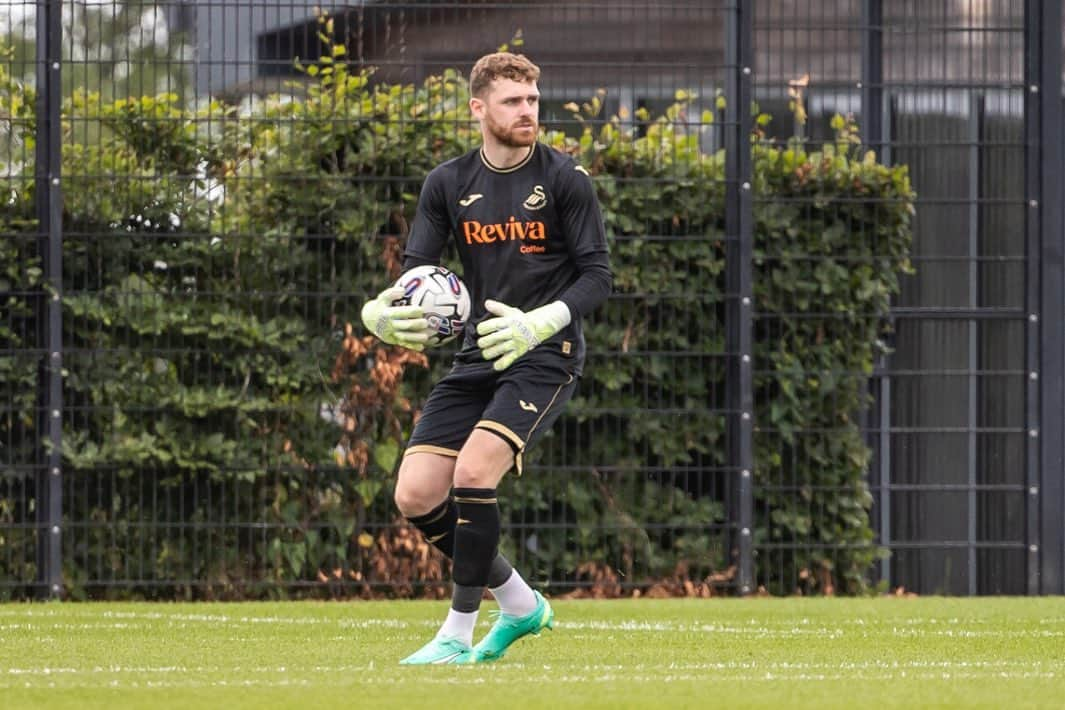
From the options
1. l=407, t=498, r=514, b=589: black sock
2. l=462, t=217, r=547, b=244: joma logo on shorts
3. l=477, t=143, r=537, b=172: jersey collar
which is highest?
l=477, t=143, r=537, b=172: jersey collar

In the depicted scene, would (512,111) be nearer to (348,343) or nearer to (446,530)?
(446,530)

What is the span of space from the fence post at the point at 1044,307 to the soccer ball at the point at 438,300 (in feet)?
16.7

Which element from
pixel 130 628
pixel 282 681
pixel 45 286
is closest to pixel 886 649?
pixel 282 681

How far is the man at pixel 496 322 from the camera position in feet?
22.0

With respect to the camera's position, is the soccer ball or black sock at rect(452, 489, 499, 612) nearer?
black sock at rect(452, 489, 499, 612)

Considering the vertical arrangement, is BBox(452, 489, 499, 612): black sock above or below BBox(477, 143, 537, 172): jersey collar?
below

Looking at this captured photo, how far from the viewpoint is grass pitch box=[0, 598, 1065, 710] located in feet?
18.1

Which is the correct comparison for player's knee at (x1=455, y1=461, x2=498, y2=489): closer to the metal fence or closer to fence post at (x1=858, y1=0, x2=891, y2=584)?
the metal fence

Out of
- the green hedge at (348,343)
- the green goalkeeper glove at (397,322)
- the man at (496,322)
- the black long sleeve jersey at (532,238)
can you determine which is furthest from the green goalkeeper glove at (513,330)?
the green hedge at (348,343)

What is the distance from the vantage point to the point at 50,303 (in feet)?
33.8

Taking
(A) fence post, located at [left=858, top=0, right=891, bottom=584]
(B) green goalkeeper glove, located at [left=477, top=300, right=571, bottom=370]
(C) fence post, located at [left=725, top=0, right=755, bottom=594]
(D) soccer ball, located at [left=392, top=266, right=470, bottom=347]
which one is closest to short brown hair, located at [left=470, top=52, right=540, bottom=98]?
(D) soccer ball, located at [left=392, top=266, right=470, bottom=347]

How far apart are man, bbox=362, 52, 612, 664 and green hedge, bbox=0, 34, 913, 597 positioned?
3457 mm

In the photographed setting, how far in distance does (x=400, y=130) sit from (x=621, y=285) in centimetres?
141

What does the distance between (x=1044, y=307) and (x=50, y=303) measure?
5.27 m
